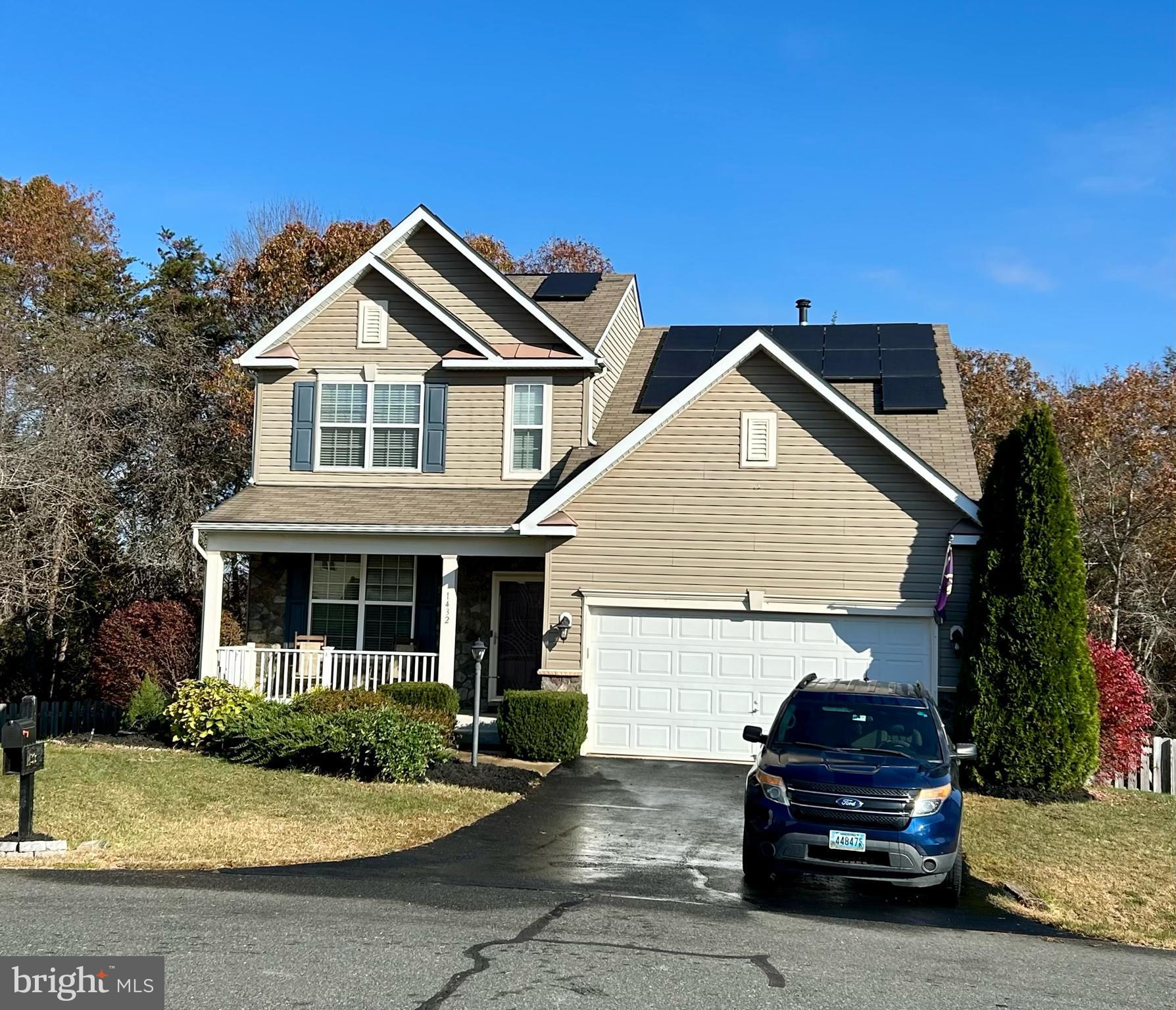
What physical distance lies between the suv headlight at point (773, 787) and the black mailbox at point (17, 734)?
6335 millimetres

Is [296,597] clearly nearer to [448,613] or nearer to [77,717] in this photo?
[448,613]

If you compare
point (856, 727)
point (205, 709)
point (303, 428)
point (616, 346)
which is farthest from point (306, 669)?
point (856, 727)

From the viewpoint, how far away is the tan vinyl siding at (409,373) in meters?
20.2

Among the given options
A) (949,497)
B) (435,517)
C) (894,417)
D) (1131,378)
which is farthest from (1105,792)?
(1131,378)

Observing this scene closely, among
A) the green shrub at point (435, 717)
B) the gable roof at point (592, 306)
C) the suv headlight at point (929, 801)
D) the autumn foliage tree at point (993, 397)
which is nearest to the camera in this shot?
the suv headlight at point (929, 801)

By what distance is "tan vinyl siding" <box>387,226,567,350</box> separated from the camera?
20531 millimetres

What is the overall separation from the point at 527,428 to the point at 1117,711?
993cm

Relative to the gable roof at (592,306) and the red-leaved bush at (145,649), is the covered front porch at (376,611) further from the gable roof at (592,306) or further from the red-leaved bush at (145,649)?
the gable roof at (592,306)

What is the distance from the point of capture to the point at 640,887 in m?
9.86

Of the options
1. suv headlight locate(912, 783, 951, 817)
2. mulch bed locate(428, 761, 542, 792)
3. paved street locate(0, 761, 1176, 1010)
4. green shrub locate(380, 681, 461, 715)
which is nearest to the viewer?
paved street locate(0, 761, 1176, 1010)

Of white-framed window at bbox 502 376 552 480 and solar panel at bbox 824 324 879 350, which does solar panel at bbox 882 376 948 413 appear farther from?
white-framed window at bbox 502 376 552 480

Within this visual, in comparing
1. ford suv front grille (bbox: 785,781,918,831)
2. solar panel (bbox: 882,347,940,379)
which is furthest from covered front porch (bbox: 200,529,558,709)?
ford suv front grille (bbox: 785,781,918,831)

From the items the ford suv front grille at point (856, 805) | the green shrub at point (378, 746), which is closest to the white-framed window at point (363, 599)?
the green shrub at point (378, 746)

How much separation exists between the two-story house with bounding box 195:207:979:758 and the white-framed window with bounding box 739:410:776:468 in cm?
3
